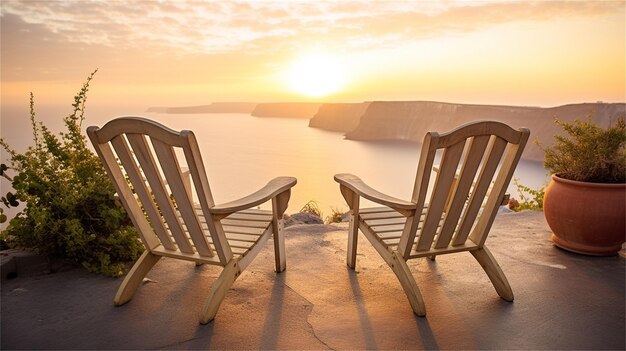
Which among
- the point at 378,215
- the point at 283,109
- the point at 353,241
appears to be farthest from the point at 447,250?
the point at 283,109

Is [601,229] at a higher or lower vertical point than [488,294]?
higher

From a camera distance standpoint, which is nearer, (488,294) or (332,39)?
(488,294)

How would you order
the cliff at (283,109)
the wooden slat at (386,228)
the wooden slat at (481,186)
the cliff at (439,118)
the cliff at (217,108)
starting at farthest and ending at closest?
the cliff at (283,109) → the cliff at (439,118) → the cliff at (217,108) → the wooden slat at (386,228) → the wooden slat at (481,186)

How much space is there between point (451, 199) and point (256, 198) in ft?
3.37

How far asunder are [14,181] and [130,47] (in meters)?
3.92

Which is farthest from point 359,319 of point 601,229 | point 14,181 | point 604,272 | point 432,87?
point 432,87

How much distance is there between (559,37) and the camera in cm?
493

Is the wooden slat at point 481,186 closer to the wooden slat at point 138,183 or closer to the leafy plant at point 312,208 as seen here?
the wooden slat at point 138,183

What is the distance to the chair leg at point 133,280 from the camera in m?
2.10

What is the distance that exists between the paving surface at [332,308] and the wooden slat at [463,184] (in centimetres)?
41

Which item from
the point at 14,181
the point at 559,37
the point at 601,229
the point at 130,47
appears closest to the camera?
the point at 14,181

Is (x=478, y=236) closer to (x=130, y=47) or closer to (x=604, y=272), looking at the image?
(x=604, y=272)

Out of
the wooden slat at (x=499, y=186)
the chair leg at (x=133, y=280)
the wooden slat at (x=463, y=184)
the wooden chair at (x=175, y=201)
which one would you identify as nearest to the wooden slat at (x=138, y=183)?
the wooden chair at (x=175, y=201)

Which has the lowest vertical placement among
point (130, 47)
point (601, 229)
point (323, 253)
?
point (323, 253)
